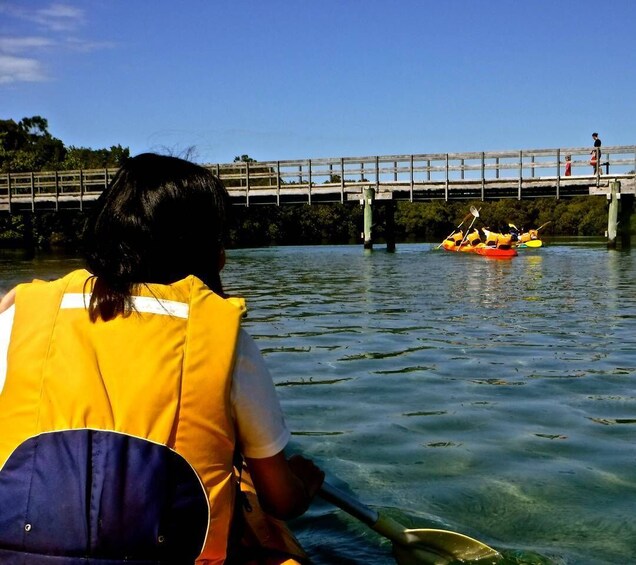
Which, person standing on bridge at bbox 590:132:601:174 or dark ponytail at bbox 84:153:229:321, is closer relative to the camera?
dark ponytail at bbox 84:153:229:321

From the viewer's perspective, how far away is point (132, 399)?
1.88 meters

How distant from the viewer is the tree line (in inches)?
2073

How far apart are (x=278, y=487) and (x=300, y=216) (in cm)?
7157

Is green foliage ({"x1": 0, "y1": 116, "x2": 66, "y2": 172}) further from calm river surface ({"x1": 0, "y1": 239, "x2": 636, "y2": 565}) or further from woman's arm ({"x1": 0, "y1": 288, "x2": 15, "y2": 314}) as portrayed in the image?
woman's arm ({"x1": 0, "y1": 288, "x2": 15, "y2": 314})

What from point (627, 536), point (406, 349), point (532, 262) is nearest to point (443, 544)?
point (627, 536)

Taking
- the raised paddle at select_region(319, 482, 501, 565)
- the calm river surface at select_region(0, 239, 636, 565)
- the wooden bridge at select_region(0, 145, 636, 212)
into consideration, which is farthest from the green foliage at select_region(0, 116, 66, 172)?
the raised paddle at select_region(319, 482, 501, 565)

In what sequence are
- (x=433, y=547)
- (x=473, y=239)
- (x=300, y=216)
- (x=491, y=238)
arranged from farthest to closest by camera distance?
1. (x=300, y=216)
2. (x=473, y=239)
3. (x=491, y=238)
4. (x=433, y=547)

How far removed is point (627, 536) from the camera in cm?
334

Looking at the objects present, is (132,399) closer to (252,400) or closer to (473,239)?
(252,400)

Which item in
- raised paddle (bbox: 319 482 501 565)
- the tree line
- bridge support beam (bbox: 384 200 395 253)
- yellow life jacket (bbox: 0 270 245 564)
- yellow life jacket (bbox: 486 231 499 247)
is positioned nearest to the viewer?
yellow life jacket (bbox: 0 270 245 564)

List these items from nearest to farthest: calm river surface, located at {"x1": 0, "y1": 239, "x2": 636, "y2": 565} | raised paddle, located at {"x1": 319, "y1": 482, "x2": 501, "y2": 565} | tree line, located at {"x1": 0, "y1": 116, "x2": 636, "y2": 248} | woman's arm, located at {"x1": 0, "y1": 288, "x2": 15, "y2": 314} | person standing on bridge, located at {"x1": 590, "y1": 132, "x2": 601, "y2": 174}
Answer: woman's arm, located at {"x1": 0, "y1": 288, "x2": 15, "y2": 314}
raised paddle, located at {"x1": 319, "y1": 482, "x2": 501, "y2": 565}
calm river surface, located at {"x1": 0, "y1": 239, "x2": 636, "y2": 565}
person standing on bridge, located at {"x1": 590, "y1": 132, "x2": 601, "y2": 174}
tree line, located at {"x1": 0, "y1": 116, "x2": 636, "y2": 248}

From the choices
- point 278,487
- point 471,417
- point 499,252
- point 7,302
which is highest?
point 7,302

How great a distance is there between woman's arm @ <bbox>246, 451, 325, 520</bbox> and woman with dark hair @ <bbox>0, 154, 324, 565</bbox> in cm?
5

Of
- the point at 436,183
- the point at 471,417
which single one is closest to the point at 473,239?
the point at 436,183
